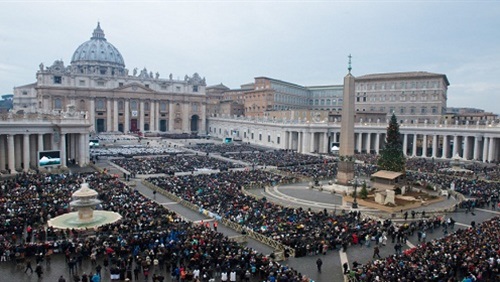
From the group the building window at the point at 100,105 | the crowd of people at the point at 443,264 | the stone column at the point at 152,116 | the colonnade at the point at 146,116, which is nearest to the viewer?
the crowd of people at the point at 443,264

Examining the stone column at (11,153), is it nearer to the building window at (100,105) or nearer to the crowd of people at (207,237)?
the crowd of people at (207,237)

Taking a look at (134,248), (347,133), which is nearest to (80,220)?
(134,248)

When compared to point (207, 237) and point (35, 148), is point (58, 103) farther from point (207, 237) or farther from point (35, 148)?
point (207, 237)

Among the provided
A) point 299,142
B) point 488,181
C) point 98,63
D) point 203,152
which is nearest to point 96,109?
point 98,63

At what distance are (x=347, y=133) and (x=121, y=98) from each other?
78.8 meters

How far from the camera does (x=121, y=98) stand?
336 ft

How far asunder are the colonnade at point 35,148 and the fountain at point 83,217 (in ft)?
75.9

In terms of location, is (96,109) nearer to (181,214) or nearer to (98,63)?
(98,63)

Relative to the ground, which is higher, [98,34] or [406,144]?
[98,34]

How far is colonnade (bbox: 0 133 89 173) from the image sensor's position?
42531 mm

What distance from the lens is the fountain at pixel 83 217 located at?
22.5 meters

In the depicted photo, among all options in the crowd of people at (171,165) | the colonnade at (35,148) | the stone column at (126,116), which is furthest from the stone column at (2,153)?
the stone column at (126,116)

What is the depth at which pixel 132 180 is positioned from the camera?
39781mm

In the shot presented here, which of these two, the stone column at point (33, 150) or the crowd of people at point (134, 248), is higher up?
the stone column at point (33, 150)
